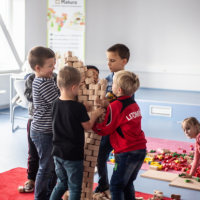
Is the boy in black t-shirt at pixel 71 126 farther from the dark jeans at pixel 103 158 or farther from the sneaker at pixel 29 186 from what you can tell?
the sneaker at pixel 29 186

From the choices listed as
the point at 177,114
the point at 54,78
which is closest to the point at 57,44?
the point at 177,114

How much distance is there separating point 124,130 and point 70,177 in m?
0.46

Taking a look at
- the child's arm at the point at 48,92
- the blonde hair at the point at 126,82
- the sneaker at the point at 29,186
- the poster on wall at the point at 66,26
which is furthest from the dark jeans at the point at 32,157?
the poster on wall at the point at 66,26

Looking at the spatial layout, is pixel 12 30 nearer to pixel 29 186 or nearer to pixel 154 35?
pixel 154 35

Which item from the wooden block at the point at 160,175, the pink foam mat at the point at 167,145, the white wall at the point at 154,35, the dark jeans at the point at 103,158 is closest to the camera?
the dark jeans at the point at 103,158

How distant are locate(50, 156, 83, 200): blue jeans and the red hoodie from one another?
27cm

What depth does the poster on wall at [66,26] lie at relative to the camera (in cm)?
722

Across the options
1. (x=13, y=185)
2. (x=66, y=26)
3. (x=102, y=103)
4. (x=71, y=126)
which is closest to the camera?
(x=71, y=126)

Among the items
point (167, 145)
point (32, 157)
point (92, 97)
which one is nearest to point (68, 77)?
point (92, 97)

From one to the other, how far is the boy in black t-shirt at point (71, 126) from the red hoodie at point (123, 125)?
84 millimetres

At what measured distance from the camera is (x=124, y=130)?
2.21m

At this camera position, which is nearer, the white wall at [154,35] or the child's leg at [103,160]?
the child's leg at [103,160]

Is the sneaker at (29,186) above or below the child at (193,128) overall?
below

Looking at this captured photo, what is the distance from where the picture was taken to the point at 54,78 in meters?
2.65
